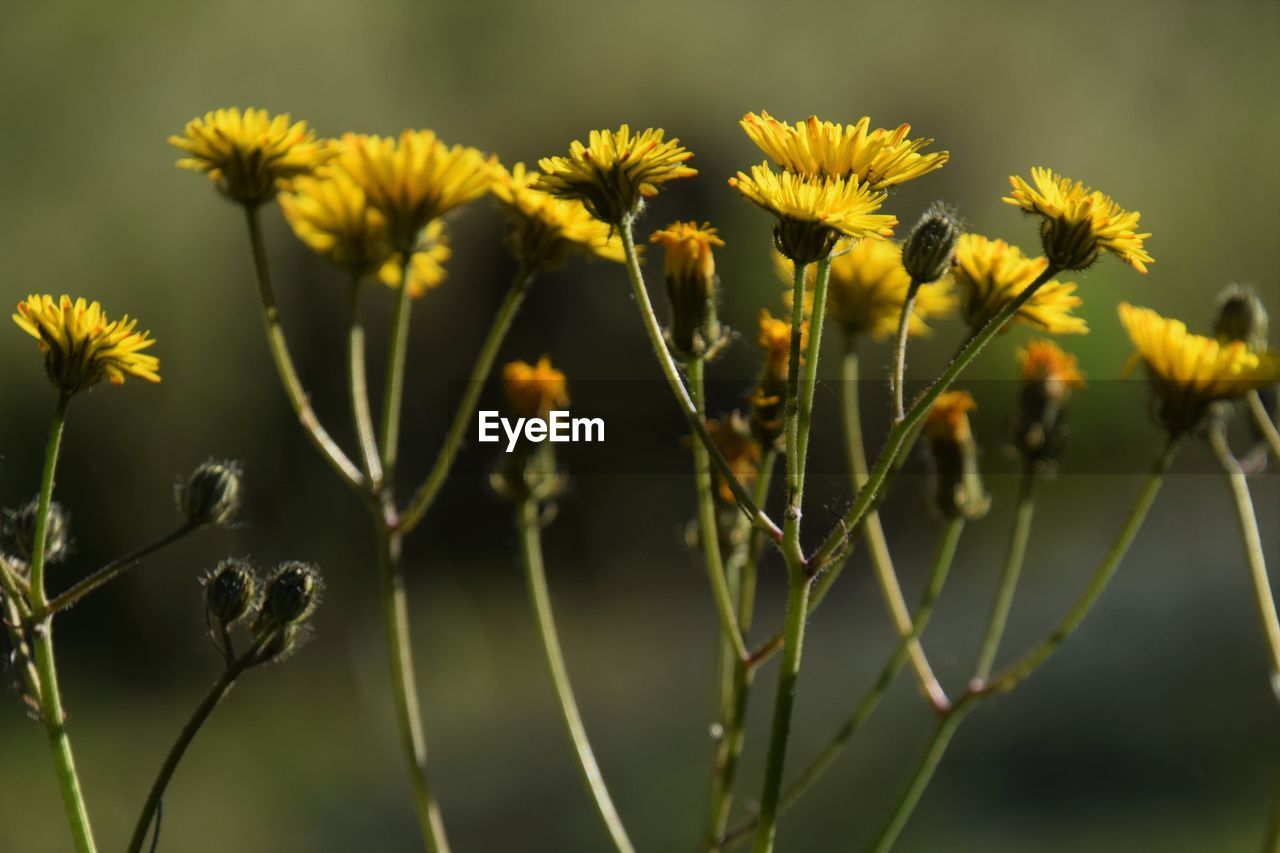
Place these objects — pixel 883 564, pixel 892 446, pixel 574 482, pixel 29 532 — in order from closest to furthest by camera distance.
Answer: pixel 892 446
pixel 29 532
pixel 883 564
pixel 574 482

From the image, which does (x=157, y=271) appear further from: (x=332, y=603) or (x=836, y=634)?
(x=836, y=634)

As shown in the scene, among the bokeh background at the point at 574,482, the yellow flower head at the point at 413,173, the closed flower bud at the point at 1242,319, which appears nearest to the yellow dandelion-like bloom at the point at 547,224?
the yellow flower head at the point at 413,173

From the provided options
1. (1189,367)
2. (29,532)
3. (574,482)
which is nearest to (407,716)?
(29,532)

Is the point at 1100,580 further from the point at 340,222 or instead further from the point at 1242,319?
the point at 340,222

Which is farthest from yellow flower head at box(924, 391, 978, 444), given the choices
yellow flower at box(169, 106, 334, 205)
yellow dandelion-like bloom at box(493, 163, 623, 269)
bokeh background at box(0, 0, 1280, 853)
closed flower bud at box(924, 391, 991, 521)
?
bokeh background at box(0, 0, 1280, 853)

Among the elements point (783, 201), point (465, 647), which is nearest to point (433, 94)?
point (465, 647)

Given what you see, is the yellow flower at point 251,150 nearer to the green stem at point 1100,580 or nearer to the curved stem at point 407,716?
the curved stem at point 407,716
